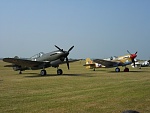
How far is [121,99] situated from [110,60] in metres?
23.8

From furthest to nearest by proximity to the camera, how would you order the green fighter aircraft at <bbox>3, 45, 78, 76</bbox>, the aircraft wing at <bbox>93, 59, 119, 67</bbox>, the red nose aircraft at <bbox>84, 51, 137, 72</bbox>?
the aircraft wing at <bbox>93, 59, 119, 67</bbox>
the red nose aircraft at <bbox>84, 51, 137, 72</bbox>
the green fighter aircraft at <bbox>3, 45, 78, 76</bbox>

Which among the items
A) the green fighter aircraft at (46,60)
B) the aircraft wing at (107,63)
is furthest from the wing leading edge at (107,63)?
the green fighter aircraft at (46,60)

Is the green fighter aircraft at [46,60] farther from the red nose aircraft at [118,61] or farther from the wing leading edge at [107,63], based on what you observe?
the red nose aircraft at [118,61]

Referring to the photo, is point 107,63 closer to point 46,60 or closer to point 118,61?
point 118,61

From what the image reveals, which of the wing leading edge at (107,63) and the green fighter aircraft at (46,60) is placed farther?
the wing leading edge at (107,63)

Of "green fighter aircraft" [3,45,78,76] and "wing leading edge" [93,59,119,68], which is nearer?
"green fighter aircraft" [3,45,78,76]

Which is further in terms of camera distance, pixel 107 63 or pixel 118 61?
pixel 107 63

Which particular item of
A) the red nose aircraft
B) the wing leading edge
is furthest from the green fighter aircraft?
the red nose aircraft

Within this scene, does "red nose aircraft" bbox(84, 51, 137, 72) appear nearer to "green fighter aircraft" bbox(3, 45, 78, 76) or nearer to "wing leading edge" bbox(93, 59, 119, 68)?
"wing leading edge" bbox(93, 59, 119, 68)

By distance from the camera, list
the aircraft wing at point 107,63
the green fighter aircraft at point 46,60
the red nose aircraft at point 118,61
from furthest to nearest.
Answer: the aircraft wing at point 107,63
the red nose aircraft at point 118,61
the green fighter aircraft at point 46,60

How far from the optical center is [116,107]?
721 centimetres

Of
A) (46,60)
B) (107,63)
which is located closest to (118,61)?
(107,63)

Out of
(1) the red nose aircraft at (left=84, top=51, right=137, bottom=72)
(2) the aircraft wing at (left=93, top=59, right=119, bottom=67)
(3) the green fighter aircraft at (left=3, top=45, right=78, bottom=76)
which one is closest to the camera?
(3) the green fighter aircraft at (left=3, top=45, right=78, bottom=76)

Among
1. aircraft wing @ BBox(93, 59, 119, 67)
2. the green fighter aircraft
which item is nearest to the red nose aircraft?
aircraft wing @ BBox(93, 59, 119, 67)
